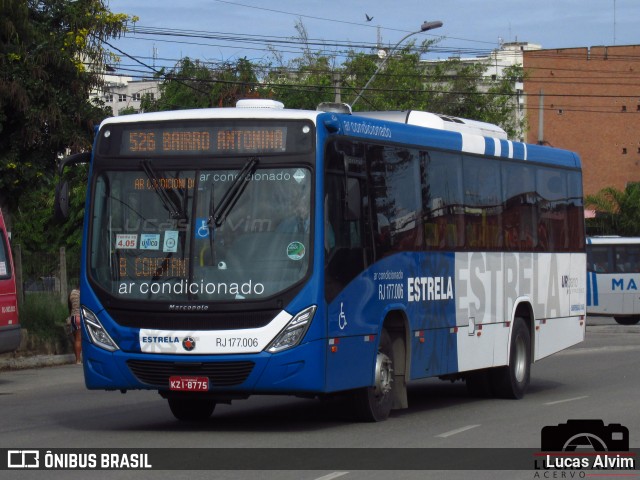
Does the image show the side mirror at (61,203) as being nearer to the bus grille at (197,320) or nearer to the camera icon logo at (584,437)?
the bus grille at (197,320)

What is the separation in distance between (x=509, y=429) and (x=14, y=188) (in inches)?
516

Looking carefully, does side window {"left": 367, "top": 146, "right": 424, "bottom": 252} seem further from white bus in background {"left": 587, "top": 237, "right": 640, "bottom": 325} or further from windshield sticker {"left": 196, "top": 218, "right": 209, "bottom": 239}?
white bus in background {"left": 587, "top": 237, "right": 640, "bottom": 325}

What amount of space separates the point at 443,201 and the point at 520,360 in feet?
10.6

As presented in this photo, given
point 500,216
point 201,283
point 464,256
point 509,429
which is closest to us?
point 201,283

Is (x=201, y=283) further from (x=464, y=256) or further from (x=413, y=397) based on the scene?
(x=413, y=397)

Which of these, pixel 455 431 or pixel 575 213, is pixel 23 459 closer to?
pixel 455 431

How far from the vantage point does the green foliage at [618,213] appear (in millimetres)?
56281

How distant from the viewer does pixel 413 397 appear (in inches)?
657

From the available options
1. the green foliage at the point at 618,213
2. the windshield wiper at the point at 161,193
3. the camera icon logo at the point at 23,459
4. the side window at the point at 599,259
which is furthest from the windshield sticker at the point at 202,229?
the green foliage at the point at 618,213

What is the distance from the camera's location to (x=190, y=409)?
13461mm

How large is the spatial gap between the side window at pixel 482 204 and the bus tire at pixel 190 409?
3.80m

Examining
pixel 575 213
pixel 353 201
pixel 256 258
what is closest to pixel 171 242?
pixel 256 258

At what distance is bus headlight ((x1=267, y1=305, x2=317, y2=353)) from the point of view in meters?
11.5
